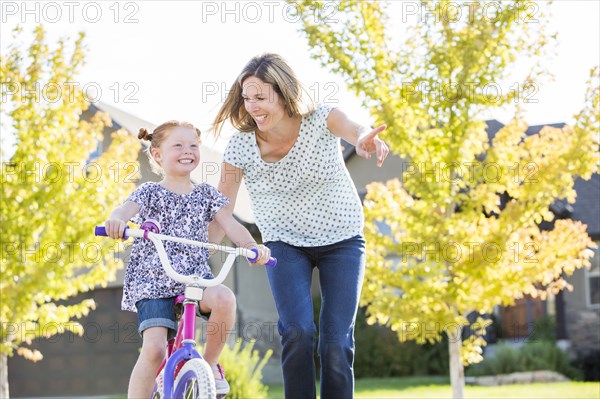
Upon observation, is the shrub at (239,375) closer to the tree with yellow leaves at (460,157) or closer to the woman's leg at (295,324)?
the tree with yellow leaves at (460,157)

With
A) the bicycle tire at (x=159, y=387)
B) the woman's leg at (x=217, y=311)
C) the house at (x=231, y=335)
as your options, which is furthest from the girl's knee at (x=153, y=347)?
the house at (x=231, y=335)

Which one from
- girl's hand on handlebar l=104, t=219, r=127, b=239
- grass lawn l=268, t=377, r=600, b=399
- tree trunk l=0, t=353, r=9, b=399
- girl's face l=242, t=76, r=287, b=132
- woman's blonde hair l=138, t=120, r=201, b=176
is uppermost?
girl's face l=242, t=76, r=287, b=132

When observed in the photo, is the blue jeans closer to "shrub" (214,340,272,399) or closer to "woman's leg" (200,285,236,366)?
"woman's leg" (200,285,236,366)

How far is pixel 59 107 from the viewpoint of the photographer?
38.7 ft

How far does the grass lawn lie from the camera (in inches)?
573

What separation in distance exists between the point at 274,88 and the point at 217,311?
3.80 feet

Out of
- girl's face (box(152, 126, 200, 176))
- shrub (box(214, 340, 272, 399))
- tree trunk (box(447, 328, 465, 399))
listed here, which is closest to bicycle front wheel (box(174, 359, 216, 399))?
girl's face (box(152, 126, 200, 176))

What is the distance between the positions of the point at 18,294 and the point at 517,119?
6.41m

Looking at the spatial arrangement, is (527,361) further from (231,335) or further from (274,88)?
(274,88)

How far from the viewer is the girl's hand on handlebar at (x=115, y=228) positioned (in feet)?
13.2

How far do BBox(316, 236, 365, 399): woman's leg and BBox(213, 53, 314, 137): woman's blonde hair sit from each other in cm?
75

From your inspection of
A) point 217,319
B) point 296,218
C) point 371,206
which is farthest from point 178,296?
point 371,206

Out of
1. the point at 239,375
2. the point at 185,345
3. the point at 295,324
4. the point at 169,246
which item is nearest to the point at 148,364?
the point at 185,345

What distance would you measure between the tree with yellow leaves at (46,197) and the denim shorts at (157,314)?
7232 mm
